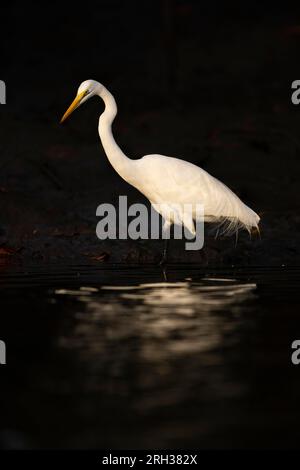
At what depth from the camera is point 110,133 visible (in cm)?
1275

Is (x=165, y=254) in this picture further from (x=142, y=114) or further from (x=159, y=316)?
(x=142, y=114)

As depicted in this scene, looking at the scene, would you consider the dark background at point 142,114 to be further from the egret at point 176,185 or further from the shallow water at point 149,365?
the shallow water at point 149,365

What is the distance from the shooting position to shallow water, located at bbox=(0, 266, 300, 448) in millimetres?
4891

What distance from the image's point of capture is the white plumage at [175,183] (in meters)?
12.6

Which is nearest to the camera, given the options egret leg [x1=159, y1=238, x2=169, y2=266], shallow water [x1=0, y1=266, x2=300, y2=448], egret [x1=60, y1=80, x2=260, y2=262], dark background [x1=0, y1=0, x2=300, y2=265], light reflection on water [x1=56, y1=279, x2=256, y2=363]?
shallow water [x1=0, y1=266, x2=300, y2=448]

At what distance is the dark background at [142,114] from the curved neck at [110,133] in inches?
37.4

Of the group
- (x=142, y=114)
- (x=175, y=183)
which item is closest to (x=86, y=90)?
(x=175, y=183)

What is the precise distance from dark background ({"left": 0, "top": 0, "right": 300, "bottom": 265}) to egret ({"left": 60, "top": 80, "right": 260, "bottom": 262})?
0.40m

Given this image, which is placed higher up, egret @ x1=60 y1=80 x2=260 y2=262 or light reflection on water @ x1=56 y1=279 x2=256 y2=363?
egret @ x1=60 y1=80 x2=260 y2=262

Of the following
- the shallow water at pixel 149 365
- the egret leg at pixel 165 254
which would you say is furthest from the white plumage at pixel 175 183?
the shallow water at pixel 149 365

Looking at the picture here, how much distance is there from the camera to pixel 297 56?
1107 inches

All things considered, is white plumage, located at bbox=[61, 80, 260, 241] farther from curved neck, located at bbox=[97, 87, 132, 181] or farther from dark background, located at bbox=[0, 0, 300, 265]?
dark background, located at bbox=[0, 0, 300, 265]

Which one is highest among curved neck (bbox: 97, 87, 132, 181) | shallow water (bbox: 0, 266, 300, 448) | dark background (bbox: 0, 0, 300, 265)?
dark background (bbox: 0, 0, 300, 265)

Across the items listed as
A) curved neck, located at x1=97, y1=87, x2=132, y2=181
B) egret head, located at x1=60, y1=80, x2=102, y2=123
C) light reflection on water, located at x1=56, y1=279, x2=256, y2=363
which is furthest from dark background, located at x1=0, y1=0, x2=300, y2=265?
light reflection on water, located at x1=56, y1=279, x2=256, y2=363
